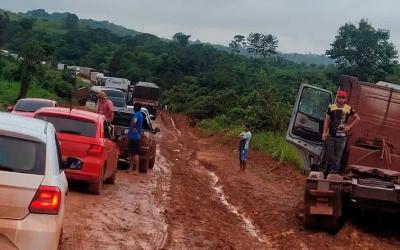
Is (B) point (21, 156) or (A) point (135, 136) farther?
(A) point (135, 136)

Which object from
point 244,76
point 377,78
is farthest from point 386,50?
point 244,76

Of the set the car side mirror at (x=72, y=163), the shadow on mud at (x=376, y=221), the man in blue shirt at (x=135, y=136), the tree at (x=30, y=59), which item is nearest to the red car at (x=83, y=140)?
the man in blue shirt at (x=135, y=136)

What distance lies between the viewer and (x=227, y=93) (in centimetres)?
4503

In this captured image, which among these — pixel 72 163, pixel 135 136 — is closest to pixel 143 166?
pixel 135 136

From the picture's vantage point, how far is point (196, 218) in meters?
11.0

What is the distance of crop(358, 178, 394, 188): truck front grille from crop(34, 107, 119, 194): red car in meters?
4.51

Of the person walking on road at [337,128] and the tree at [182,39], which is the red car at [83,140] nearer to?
the person walking on road at [337,128]

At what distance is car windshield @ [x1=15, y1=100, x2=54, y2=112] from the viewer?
728 inches

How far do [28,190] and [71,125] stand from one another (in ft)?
20.8

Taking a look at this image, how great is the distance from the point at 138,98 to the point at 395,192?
1533 inches

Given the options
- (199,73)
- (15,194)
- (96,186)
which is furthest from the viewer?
(199,73)

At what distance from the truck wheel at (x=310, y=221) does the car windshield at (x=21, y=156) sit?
18.8ft

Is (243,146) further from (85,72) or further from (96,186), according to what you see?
(85,72)

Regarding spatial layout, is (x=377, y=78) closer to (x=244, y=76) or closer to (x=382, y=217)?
(x=244, y=76)
